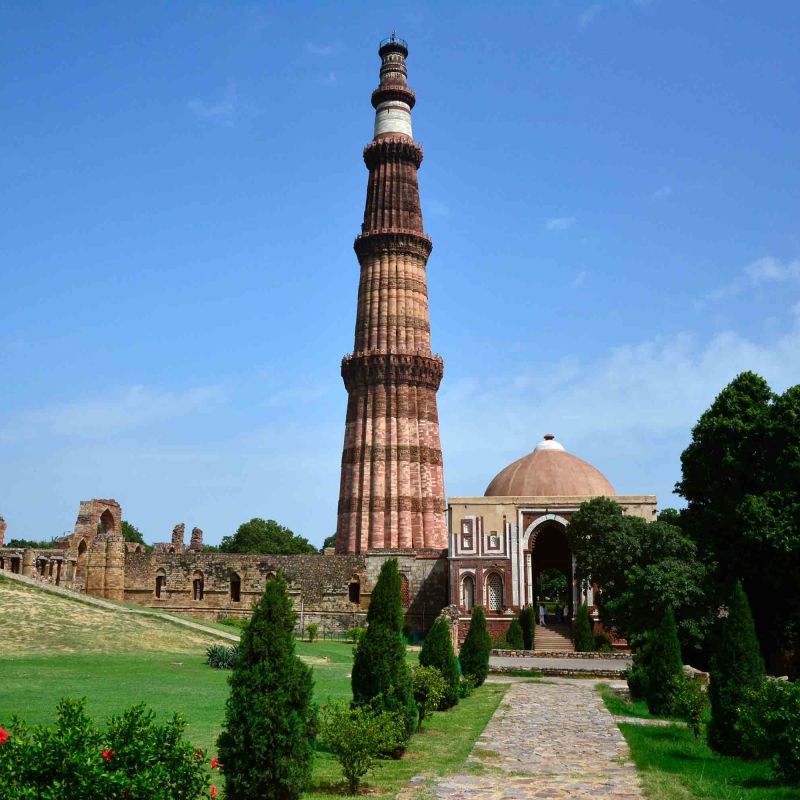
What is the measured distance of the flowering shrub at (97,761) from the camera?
4840 millimetres

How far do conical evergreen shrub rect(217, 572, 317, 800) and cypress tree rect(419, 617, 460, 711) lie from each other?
23.3 ft

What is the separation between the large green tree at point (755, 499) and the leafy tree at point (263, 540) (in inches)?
1521

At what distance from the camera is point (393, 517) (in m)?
36.4

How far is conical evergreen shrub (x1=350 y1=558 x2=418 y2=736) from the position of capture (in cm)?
1088

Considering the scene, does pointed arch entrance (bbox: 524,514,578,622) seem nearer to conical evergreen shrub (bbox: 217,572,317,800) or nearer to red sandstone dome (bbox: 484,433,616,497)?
red sandstone dome (bbox: 484,433,616,497)

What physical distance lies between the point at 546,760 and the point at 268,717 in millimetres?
4072

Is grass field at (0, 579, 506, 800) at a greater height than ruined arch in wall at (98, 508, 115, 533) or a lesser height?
lesser

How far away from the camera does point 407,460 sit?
121 ft

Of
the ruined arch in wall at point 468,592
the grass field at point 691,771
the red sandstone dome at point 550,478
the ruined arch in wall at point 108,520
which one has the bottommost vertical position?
the grass field at point 691,771

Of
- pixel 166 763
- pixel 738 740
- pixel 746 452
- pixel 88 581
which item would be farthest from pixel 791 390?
pixel 88 581

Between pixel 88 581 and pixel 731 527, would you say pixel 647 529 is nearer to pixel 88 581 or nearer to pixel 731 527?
pixel 731 527

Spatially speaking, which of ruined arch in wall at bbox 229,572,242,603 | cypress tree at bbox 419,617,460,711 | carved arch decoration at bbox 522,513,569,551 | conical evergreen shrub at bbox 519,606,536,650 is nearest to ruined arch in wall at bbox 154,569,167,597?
ruined arch in wall at bbox 229,572,242,603

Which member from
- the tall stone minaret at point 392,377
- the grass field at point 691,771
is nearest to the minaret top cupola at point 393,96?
the tall stone minaret at point 392,377

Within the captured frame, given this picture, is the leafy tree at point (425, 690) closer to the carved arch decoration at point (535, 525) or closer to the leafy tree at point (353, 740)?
the leafy tree at point (353, 740)
